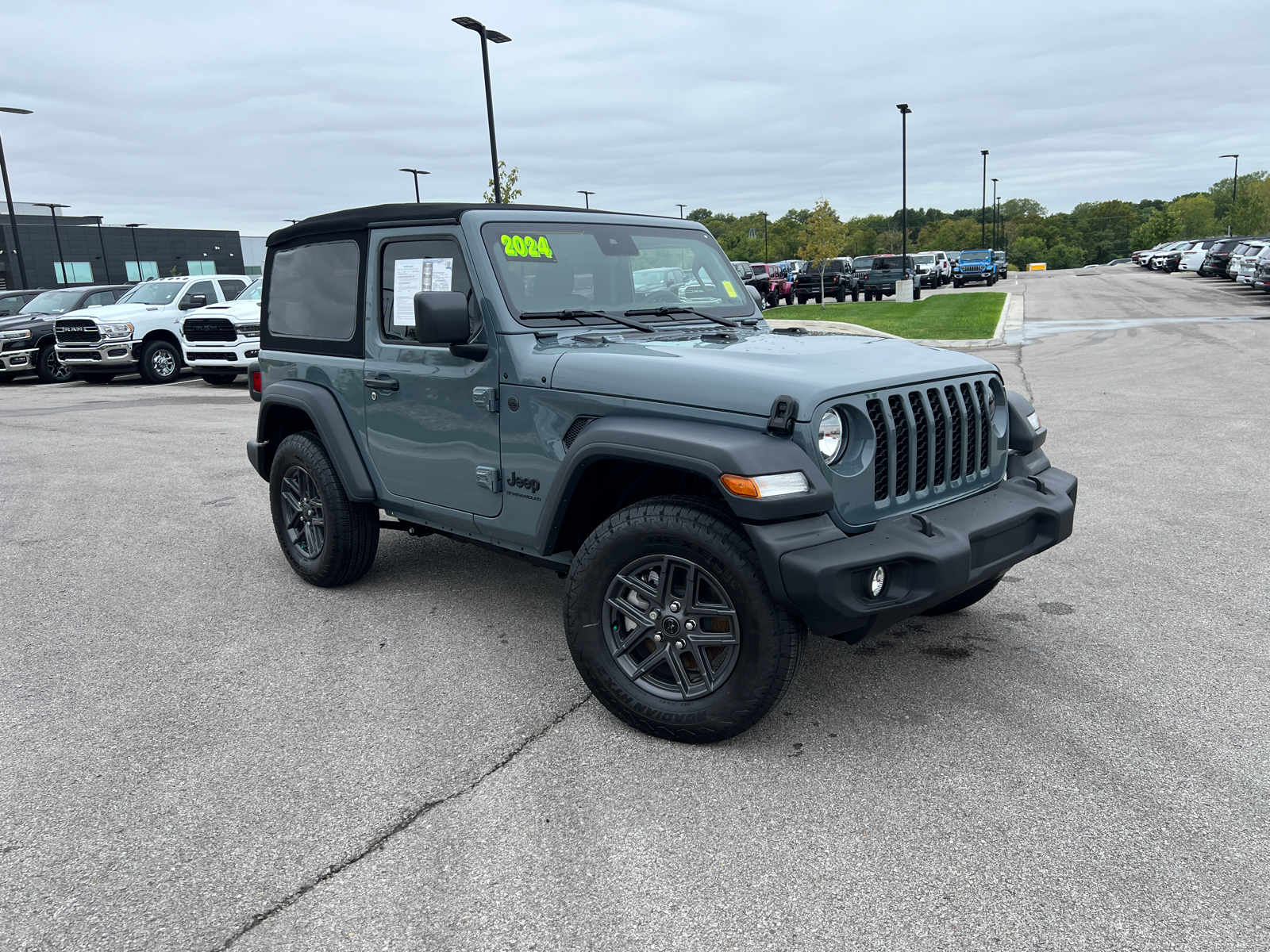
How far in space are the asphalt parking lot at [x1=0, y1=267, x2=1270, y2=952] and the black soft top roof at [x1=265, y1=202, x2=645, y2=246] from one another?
76.4 inches

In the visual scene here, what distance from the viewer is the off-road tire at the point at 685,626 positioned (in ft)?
10.3

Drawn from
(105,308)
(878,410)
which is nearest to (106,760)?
(878,410)

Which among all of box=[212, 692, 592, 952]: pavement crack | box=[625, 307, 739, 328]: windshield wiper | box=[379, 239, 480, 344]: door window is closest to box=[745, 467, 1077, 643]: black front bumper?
box=[212, 692, 592, 952]: pavement crack

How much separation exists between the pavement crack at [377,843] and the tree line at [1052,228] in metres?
81.6

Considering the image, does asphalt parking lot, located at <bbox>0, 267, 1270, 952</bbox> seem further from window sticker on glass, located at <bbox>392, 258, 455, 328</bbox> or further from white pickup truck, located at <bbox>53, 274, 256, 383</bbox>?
white pickup truck, located at <bbox>53, 274, 256, 383</bbox>

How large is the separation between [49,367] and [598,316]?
19.5m

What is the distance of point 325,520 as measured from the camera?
500 cm

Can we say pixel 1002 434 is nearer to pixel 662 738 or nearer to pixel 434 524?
pixel 662 738

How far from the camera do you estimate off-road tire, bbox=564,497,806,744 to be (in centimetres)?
315

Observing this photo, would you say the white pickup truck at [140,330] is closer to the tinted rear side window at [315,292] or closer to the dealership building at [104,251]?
the tinted rear side window at [315,292]

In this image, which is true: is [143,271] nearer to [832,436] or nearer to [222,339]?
[222,339]

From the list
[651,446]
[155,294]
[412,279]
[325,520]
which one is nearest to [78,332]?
[155,294]

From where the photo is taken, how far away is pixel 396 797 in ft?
10.4

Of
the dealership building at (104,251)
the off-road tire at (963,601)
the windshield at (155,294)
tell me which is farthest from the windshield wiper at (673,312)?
the dealership building at (104,251)
